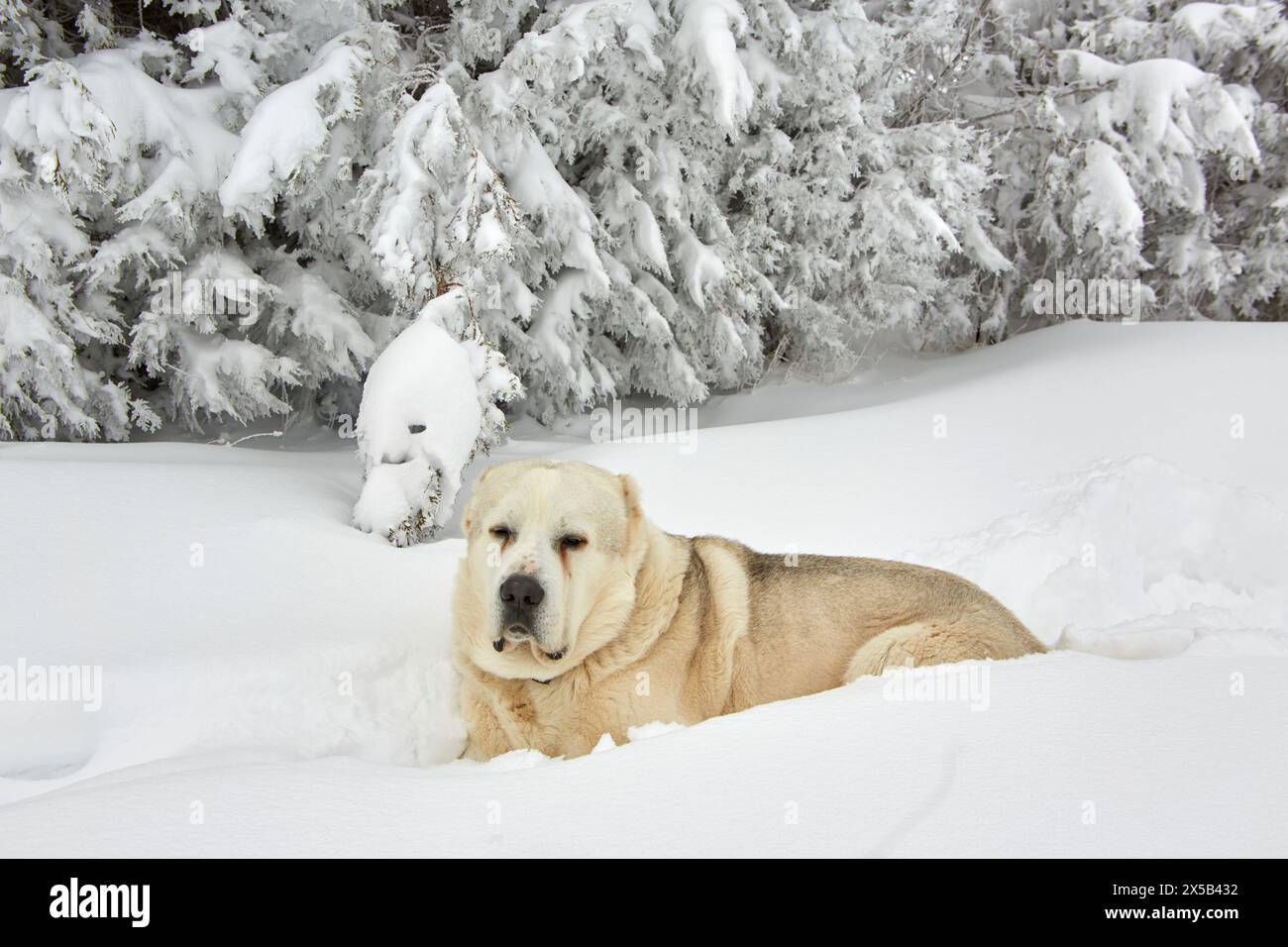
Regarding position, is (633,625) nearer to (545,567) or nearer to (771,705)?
(545,567)

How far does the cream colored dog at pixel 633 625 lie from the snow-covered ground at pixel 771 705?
1.02 feet

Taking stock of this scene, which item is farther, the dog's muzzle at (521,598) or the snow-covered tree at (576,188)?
the snow-covered tree at (576,188)

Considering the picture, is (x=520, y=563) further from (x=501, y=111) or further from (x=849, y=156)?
(x=849, y=156)

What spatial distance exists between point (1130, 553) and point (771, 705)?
372 centimetres

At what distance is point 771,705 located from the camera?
2.70m

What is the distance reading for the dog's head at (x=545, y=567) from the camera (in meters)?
2.98

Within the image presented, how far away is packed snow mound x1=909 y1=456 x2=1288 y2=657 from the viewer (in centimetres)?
478

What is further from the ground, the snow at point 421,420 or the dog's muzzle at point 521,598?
the snow at point 421,420

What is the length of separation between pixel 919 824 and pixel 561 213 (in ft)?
23.7

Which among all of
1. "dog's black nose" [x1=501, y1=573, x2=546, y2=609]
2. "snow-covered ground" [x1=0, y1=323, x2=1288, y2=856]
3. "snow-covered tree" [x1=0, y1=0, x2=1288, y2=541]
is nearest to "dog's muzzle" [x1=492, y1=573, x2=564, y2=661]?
"dog's black nose" [x1=501, y1=573, x2=546, y2=609]

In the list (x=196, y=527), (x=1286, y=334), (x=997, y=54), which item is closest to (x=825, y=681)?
(x=196, y=527)

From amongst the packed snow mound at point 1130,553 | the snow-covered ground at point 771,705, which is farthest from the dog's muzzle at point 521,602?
the packed snow mound at point 1130,553

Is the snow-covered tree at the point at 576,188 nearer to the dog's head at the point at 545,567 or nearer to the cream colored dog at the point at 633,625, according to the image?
the dog's head at the point at 545,567

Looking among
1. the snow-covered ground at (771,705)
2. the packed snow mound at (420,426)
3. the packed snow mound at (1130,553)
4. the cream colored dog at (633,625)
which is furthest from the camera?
the packed snow mound at (420,426)
